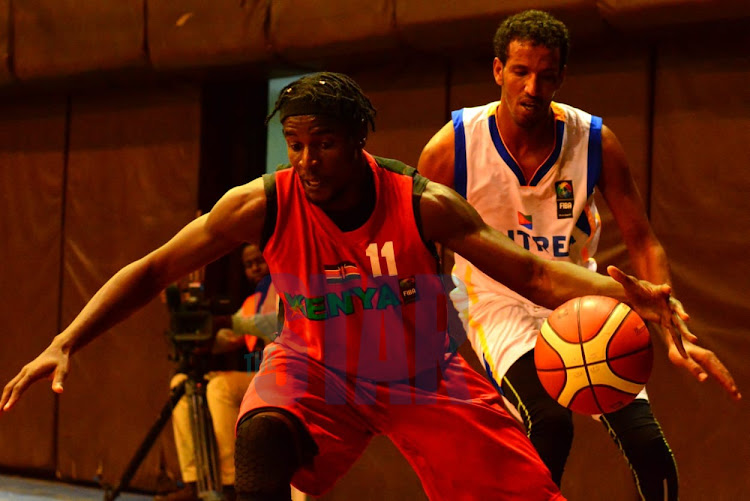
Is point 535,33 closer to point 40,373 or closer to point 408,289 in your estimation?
point 408,289

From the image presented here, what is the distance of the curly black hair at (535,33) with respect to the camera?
3.14 m

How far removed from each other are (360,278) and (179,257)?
0.55 meters

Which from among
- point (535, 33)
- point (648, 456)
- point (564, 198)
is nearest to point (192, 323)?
point (564, 198)

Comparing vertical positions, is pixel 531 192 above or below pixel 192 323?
above

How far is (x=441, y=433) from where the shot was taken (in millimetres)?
2664

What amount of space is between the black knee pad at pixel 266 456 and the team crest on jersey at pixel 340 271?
0.48 m

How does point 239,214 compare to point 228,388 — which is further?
point 228,388

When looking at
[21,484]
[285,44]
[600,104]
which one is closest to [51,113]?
[285,44]

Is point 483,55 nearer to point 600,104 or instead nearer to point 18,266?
point 600,104

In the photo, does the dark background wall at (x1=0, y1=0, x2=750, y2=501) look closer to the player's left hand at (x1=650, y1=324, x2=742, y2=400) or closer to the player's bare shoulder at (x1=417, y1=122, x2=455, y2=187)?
the player's bare shoulder at (x1=417, y1=122, x2=455, y2=187)

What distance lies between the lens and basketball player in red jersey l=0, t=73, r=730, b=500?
8.58 feet

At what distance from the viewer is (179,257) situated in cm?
277

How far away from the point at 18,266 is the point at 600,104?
4.48 m

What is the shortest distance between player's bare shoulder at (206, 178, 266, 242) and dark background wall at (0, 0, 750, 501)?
2.65 m
